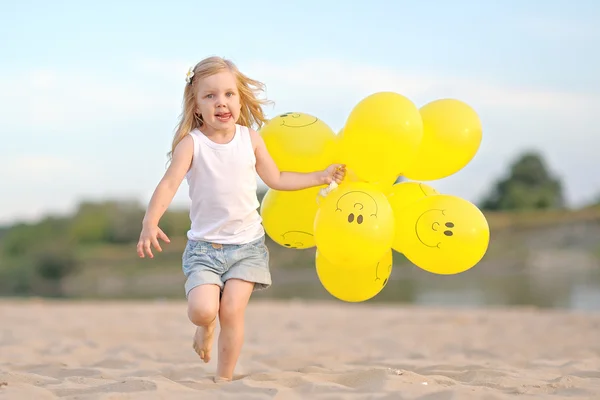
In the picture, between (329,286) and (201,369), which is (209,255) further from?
(201,369)

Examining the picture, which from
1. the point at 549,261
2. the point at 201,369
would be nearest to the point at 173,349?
the point at 201,369

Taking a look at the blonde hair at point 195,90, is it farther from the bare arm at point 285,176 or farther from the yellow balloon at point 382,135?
the yellow balloon at point 382,135

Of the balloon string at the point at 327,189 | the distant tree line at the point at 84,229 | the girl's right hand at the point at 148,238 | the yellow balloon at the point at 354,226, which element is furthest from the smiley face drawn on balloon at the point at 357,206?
the distant tree line at the point at 84,229

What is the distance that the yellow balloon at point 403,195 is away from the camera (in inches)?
137

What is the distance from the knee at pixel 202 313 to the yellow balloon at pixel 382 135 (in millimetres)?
924

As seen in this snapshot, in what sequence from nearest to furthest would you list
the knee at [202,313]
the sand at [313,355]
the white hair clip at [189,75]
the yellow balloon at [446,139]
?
the sand at [313,355], the knee at [202,313], the white hair clip at [189,75], the yellow balloon at [446,139]

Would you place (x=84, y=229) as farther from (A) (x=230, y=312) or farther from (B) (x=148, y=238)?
(B) (x=148, y=238)

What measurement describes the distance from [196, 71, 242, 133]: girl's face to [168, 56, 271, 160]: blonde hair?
4cm

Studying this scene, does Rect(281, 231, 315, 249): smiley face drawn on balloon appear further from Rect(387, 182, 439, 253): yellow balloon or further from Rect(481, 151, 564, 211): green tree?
Rect(481, 151, 564, 211): green tree

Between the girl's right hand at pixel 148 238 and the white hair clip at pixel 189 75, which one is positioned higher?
the white hair clip at pixel 189 75

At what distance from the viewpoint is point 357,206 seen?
3.15 m

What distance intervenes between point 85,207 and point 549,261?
51.5 feet

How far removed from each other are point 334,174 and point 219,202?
0.57 m

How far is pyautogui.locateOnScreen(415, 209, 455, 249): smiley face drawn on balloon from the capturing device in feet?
10.7
